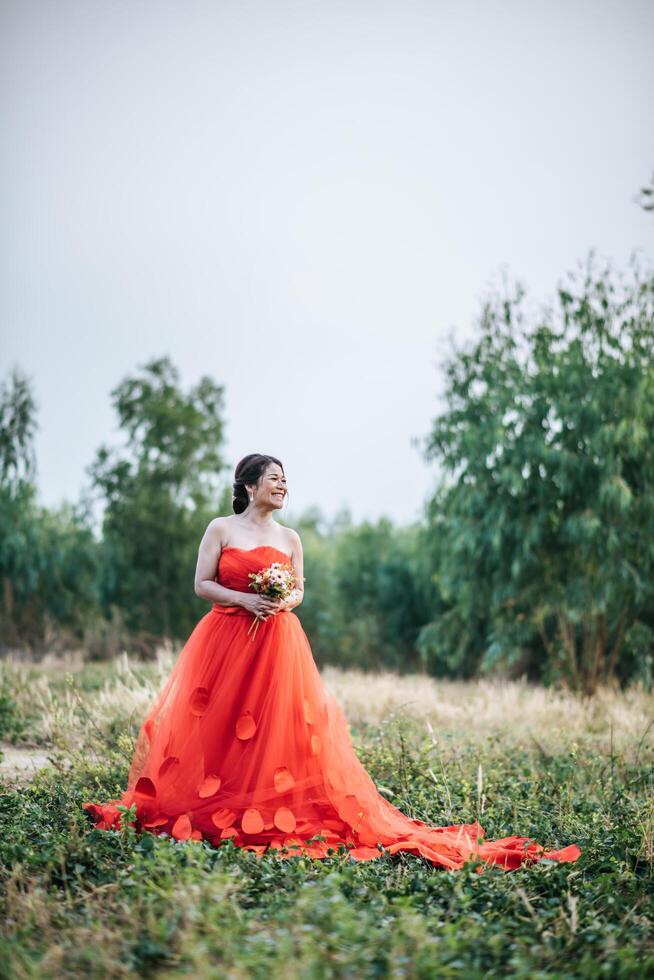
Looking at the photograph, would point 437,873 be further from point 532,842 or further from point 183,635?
point 183,635

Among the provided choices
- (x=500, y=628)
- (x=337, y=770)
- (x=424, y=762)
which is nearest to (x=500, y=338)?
(x=500, y=628)

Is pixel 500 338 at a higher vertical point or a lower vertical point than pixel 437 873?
higher

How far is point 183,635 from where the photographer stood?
2073 cm

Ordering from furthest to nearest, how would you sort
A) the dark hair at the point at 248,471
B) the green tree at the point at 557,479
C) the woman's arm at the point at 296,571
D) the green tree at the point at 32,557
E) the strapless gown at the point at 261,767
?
the green tree at the point at 32,557 → the green tree at the point at 557,479 → the dark hair at the point at 248,471 → the woman's arm at the point at 296,571 → the strapless gown at the point at 261,767

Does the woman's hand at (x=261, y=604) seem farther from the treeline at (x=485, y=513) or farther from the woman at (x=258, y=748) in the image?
the treeline at (x=485, y=513)

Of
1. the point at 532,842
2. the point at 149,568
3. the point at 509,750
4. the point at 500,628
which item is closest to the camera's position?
the point at 532,842

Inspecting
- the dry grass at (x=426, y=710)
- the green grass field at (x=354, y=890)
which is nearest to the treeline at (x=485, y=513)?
the dry grass at (x=426, y=710)

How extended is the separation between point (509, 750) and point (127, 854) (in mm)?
4347

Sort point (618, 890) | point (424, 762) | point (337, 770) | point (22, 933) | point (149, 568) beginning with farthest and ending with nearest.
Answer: point (149, 568)
point (424, 762)
point (337, 770)
point (618, 890)
point (22, 933)

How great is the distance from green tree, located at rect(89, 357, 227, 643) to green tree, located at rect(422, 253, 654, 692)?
789 centimetres

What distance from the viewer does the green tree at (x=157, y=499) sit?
1998cm

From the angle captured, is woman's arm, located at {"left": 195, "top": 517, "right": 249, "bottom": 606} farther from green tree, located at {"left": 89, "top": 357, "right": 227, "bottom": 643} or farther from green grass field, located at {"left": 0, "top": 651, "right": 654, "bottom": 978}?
green tree, located at {"left": 89, "top": 357, "right": 227, "bottom": 643}

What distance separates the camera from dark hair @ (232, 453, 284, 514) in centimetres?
530

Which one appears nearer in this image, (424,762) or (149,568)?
(424,762)
